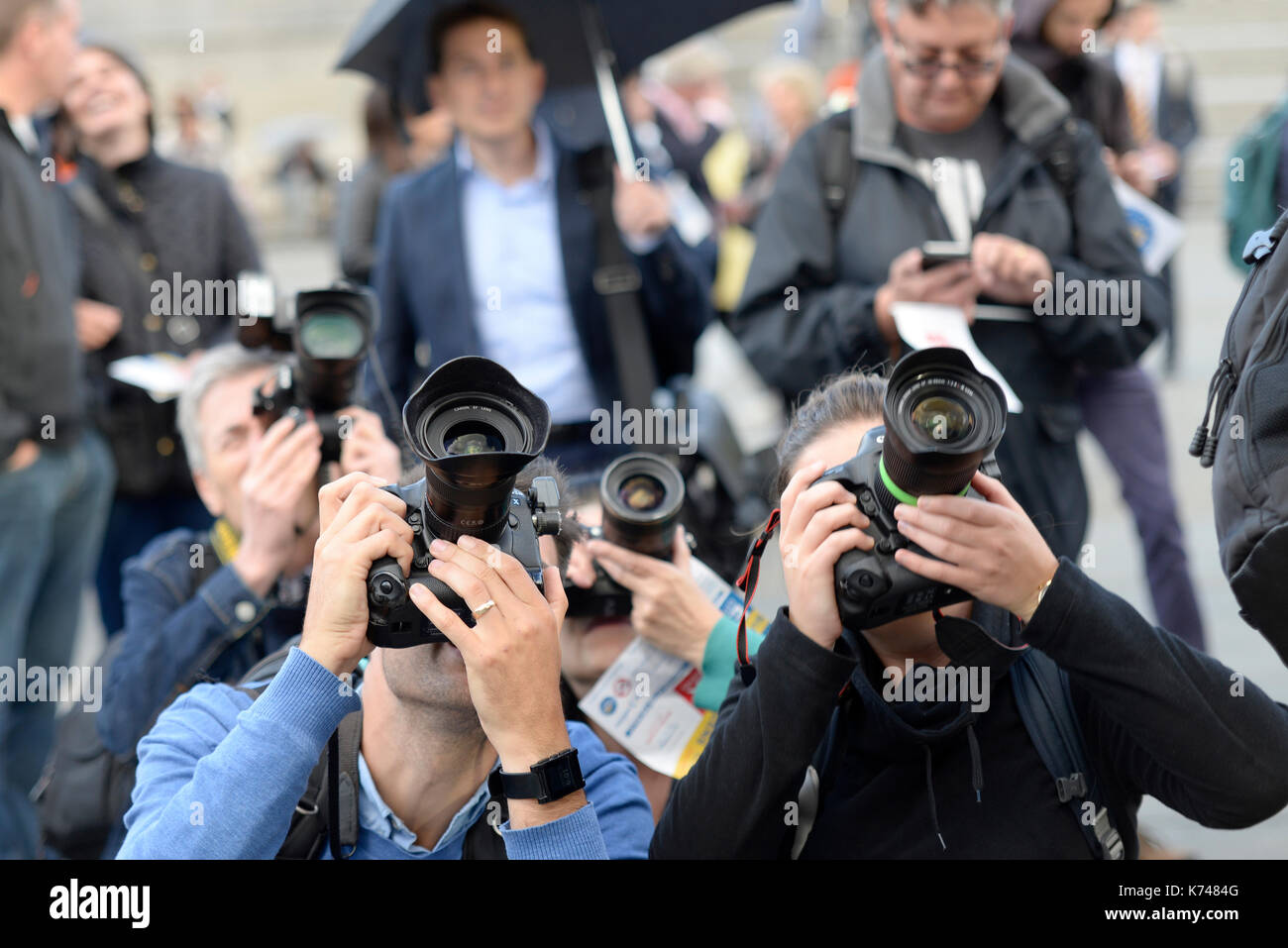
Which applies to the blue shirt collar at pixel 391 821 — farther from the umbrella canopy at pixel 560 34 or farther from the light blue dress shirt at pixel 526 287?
the umbrella canopy at pixel 560 34

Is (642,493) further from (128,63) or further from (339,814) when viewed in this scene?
(128,63)

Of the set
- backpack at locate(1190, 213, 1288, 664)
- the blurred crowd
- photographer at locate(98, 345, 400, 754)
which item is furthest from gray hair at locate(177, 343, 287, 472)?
backpack at locate(1190, 213, 1288, 664)

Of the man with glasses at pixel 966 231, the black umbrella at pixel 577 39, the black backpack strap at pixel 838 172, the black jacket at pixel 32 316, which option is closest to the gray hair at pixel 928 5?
the man with glasses at pixel 966 231

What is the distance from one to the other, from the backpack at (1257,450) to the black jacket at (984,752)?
118 mm

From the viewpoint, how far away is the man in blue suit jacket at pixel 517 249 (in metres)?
3.70

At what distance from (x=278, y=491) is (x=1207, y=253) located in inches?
373

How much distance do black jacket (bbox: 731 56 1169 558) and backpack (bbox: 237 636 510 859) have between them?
141cm

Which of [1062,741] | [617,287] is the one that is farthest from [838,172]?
[1062,741]

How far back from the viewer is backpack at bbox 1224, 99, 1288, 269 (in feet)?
13.0

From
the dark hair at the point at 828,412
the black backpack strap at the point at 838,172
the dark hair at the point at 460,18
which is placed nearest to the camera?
the dark hair at the point at 828,412

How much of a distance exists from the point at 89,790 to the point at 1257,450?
85.1 inches

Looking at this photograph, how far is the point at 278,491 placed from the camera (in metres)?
2.74

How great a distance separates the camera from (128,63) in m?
4.52

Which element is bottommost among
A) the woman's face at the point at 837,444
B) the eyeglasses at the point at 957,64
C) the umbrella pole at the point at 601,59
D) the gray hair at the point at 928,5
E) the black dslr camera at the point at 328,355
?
the woman's face at the point at 837,444
